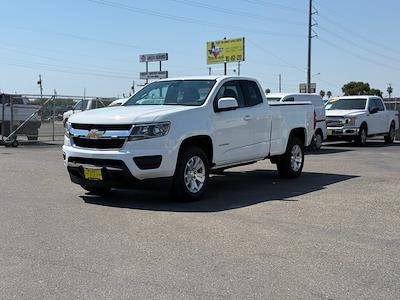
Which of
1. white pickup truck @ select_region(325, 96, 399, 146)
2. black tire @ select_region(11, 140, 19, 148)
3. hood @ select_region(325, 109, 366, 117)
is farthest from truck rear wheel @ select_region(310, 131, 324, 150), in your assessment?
black tire @ select_region(11, 140, 19, 148)

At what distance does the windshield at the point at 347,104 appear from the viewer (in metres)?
22.4

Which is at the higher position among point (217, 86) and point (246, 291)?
point (217, 86)

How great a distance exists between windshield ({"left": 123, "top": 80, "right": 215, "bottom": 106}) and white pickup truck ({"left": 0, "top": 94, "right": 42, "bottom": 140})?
11902 mm

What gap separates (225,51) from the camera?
59.0 metres

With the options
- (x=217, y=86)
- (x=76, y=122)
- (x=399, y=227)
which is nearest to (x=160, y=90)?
(x=217, y=86)

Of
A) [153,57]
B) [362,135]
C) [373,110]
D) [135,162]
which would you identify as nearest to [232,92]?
[135,162]

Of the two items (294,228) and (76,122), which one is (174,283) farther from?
(76,122)

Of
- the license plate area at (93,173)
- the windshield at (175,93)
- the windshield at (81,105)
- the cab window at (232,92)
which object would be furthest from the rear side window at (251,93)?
the windshield at (81,105)

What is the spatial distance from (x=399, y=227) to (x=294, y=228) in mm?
1361

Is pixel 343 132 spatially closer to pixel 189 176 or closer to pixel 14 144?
pixel 14 144

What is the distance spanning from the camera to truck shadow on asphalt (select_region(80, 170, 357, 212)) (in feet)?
27.1

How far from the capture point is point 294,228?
22.1ft

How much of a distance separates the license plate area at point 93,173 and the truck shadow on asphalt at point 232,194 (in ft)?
1.50

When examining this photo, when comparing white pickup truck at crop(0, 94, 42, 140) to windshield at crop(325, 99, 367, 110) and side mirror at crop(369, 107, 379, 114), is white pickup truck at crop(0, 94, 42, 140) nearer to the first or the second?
windshield at crop(325, 99, 367, 110)
